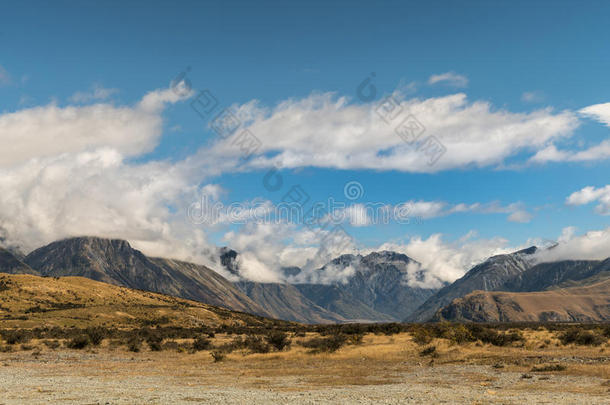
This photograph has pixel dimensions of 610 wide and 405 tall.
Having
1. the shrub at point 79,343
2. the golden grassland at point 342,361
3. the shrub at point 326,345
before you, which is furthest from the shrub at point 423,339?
the shrub at point 79,343

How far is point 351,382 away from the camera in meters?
31.2

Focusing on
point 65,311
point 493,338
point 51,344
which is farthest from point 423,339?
point 65,311

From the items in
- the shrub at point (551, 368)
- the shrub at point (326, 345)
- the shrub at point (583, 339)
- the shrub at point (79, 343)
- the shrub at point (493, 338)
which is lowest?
the shrub at point (583, 339)

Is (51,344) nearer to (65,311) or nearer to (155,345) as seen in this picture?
(155,345)

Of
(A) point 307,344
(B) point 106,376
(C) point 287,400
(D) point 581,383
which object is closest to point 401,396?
(C) point 287,400

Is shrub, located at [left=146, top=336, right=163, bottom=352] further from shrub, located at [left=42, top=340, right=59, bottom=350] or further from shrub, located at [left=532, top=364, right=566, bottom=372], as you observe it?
shrub, located at [left=532, top=364, right=566, bottom=372]

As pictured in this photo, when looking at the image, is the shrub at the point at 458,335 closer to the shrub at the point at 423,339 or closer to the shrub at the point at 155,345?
the shrub at the point at 423,339

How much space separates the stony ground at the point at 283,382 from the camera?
22359 mm

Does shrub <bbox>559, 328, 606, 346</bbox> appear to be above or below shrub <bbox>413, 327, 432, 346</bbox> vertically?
below

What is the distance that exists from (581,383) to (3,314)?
146212 millimetres

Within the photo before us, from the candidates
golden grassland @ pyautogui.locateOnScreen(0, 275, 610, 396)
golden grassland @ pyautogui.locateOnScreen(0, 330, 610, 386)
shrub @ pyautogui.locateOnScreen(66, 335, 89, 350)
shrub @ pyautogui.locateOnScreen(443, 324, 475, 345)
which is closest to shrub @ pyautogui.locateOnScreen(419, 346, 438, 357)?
golden grassland @ pyautogui.locateOnScreen(0, 275, 610, 396)

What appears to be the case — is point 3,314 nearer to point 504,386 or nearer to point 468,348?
point 468,348

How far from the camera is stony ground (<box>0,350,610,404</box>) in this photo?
880 inches

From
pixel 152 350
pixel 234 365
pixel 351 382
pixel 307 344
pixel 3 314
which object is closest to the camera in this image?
pixel 351 382
